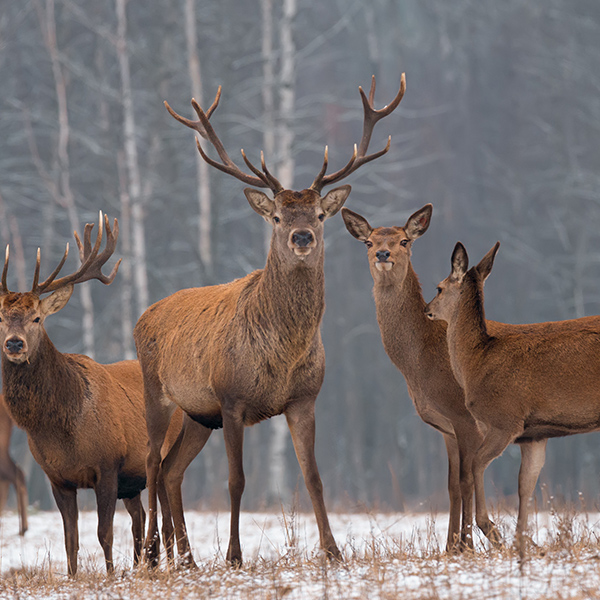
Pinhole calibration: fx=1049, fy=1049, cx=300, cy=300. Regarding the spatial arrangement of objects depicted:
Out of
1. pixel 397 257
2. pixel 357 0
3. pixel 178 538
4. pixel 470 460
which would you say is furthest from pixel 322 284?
pixel 357 0

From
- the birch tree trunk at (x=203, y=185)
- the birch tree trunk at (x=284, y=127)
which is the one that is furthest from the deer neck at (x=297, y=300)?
the birch tree trunk at (x=203, y=185)

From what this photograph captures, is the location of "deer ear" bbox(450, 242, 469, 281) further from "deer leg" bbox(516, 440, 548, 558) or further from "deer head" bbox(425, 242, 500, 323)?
"deer leg" bbox(516, 440, 548, 558)

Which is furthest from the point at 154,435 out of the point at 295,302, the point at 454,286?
the point at 454,286

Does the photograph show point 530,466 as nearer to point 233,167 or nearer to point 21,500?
point 233,167

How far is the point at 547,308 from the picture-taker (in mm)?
26391

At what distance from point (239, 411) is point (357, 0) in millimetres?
22636

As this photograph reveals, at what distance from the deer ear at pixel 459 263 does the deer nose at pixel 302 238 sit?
42.7 inches

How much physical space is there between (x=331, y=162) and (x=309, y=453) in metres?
18.7

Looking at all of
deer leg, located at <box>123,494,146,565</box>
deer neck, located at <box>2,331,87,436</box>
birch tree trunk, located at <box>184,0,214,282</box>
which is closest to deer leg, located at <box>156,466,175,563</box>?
deer leg, located at <box>123,494,146,565</box>

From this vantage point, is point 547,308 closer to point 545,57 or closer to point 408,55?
point 545,57

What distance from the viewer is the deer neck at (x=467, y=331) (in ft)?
23.2

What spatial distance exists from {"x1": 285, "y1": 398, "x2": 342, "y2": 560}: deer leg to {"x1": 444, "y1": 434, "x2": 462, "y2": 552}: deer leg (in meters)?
0.81

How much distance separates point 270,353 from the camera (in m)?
7.02

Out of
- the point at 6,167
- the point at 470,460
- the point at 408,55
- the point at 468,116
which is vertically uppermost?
the point at 408,55
